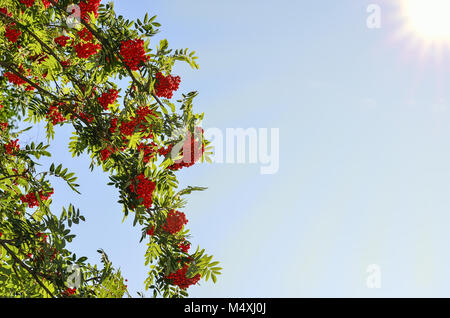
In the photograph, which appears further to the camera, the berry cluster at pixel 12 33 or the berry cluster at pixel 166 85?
the berry cluster at pixel 12 33

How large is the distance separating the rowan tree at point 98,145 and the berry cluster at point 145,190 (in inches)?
0.5

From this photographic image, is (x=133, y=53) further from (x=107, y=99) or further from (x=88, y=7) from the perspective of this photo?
(x=88, y=7)

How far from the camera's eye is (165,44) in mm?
5922

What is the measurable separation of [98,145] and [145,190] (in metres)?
1.16

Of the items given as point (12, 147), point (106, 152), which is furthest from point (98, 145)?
point (12, 147)

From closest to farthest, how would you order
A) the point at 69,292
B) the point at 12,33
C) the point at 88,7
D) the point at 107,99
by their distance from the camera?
the point at 69,292 < the point at 88,7 < the point at 107,99 < the point at 12,33

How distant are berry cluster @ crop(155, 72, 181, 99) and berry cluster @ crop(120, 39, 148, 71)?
319mm

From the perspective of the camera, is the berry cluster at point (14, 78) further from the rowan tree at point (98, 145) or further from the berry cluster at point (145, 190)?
the berry cluster at point (145, 190)

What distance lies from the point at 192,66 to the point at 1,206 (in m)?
3.07

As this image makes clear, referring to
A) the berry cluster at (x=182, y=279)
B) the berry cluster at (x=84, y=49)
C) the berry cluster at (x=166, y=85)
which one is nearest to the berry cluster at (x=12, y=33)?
the berry cluster at (x=84, y=49)

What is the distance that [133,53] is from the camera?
18.6 feet

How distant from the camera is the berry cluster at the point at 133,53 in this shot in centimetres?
568
